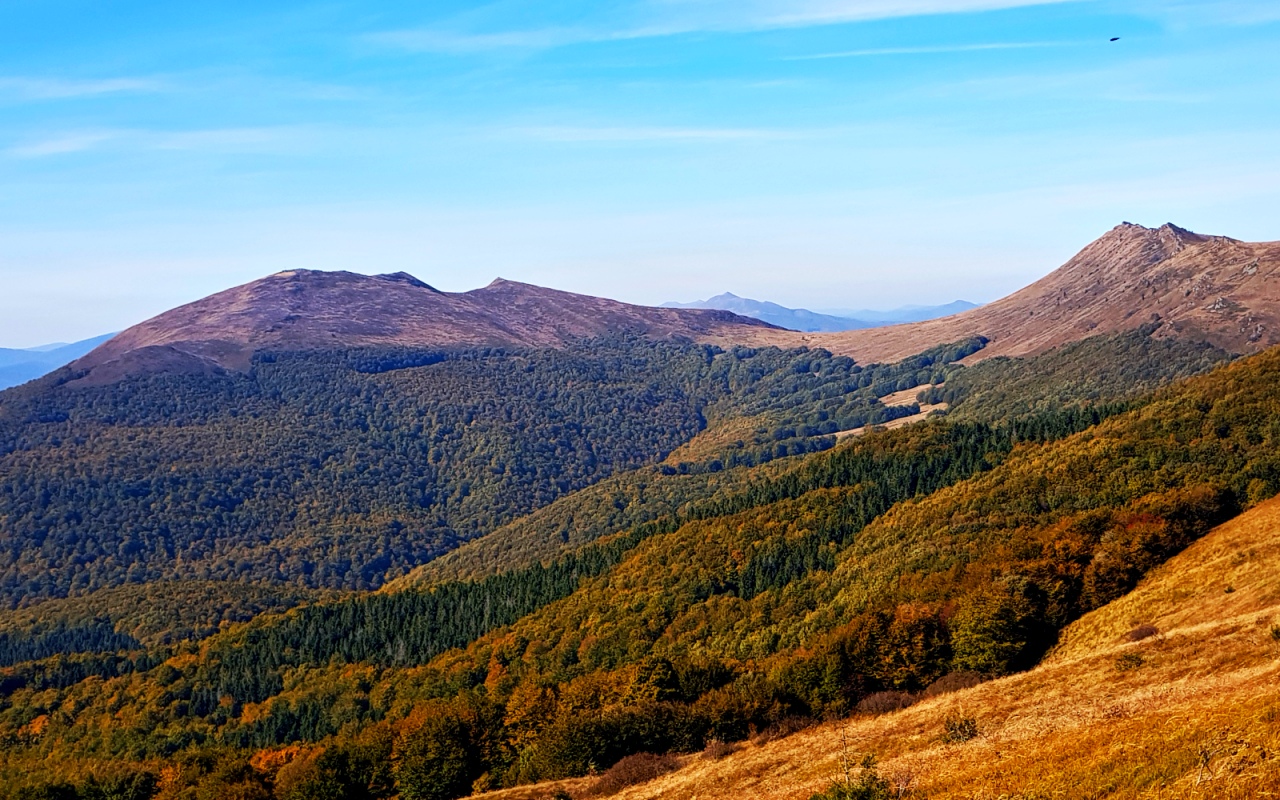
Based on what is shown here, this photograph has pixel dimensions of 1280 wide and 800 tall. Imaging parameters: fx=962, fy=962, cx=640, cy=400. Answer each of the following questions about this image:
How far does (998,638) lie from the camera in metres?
89.1

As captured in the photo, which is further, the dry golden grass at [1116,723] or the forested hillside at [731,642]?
the forested hillside at [731,642]

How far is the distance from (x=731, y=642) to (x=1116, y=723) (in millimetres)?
99828

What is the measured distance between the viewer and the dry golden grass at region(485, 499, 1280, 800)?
36.0 meters

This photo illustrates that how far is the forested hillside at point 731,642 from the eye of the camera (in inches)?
3497

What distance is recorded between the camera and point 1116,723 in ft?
159

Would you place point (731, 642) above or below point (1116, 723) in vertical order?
below

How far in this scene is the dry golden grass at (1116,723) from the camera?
36.0 meters

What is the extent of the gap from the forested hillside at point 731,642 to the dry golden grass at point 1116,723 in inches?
278

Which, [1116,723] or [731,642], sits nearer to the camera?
[1116,723]

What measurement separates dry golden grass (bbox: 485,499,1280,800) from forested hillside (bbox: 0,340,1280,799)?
7.07m

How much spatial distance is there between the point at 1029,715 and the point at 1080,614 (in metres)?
42.6

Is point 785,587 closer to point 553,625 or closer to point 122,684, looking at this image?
point 553,625

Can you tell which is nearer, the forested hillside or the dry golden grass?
the dry golden grass

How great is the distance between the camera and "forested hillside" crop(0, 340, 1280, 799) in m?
88.8
